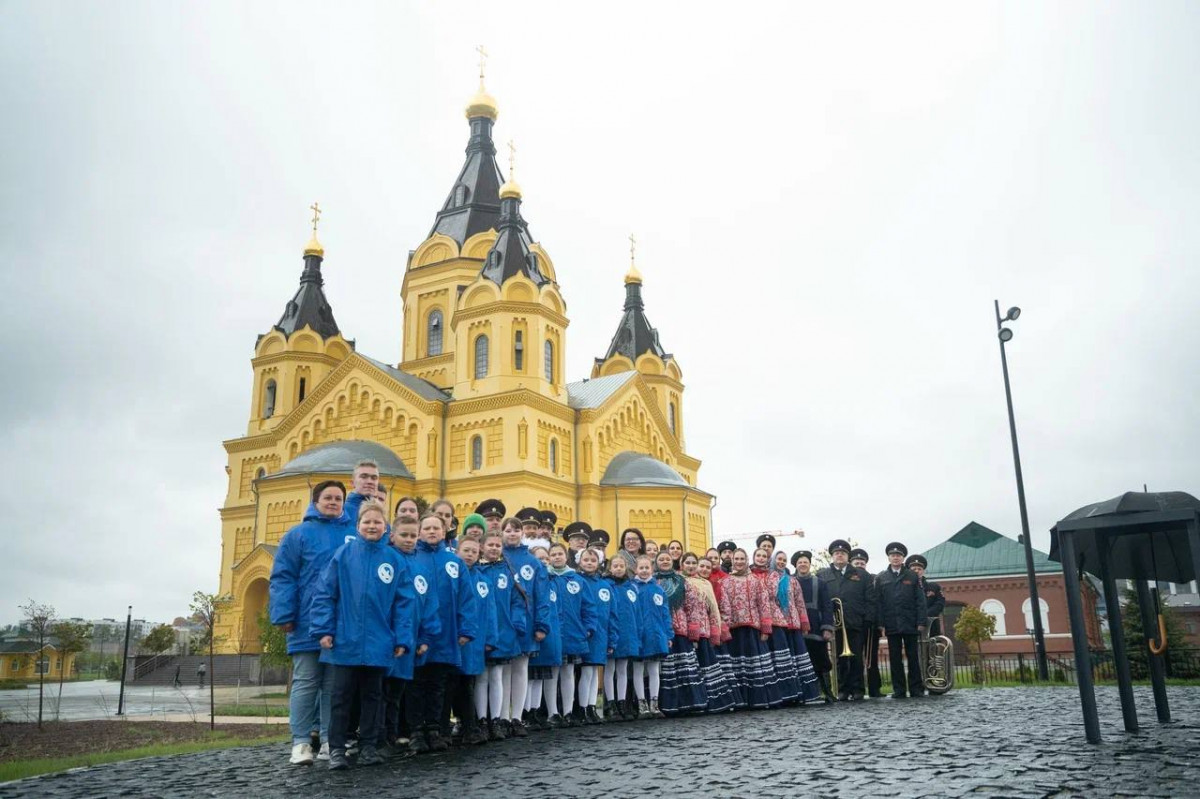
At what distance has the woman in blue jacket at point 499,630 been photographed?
322 inches

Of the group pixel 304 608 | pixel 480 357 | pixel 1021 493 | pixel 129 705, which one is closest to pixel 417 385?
pixel 480 357

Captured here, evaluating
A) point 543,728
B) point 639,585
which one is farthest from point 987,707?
point 543,728

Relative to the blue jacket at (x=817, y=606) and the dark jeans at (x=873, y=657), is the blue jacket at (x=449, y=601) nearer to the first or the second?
the blue jacket at (x=817, y=606)

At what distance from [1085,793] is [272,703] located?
59.0 feet

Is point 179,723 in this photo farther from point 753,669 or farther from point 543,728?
point 753,669

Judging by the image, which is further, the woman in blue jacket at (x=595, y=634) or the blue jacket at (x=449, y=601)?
Answer: the woman in blue jacket at (x=595, y=634)

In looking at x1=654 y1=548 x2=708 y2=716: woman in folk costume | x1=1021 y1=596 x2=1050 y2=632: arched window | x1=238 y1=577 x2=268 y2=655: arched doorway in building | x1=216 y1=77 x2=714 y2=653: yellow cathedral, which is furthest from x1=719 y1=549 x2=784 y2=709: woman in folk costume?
x1=1021 y1=596 x2=1050 y2=632: arched window

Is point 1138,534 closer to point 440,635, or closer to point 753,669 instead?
point 753,669

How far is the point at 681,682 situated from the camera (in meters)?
10.7

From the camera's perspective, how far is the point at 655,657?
10.5 meters

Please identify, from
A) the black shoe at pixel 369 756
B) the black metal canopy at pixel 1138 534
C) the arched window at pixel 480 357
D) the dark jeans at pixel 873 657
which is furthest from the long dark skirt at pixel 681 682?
the arched window at pixel 480 357

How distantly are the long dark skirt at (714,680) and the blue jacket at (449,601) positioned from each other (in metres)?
4.13

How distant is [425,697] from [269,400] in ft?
114

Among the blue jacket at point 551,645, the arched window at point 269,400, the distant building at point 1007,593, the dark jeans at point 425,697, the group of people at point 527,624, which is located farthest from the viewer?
the arched window at point 269,400
